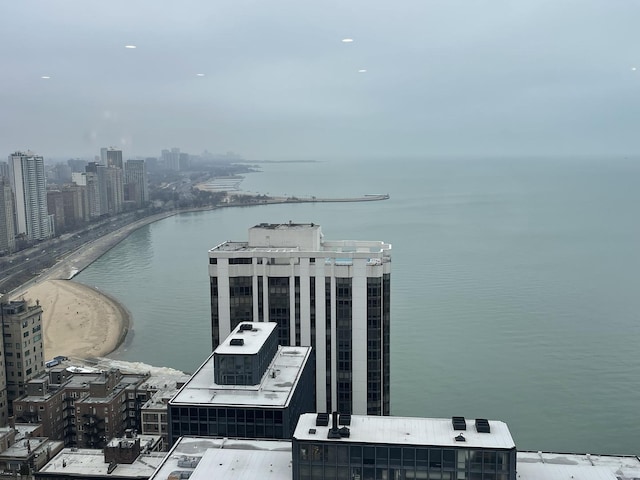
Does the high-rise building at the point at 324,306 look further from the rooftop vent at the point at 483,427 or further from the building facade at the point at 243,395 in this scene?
the rooftop vent at the point at 483,427

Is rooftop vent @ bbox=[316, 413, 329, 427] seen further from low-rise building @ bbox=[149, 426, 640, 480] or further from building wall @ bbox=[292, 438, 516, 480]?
building wall @ bbox=[292, 438, 516, 480]

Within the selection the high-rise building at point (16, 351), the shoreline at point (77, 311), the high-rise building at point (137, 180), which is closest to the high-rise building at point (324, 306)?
the high-rise building at point (16, 351)

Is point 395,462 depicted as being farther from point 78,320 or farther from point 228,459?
point 78,320

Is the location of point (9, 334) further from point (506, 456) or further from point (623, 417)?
point (623, 417)

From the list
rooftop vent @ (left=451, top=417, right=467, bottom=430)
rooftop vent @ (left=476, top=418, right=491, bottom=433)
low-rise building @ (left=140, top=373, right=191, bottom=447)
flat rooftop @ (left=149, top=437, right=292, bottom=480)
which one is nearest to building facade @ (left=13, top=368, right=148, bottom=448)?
low-rise building @ (left=140, top=373, right=191, bottom=447)

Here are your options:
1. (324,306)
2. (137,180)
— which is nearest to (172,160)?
(137,180)
